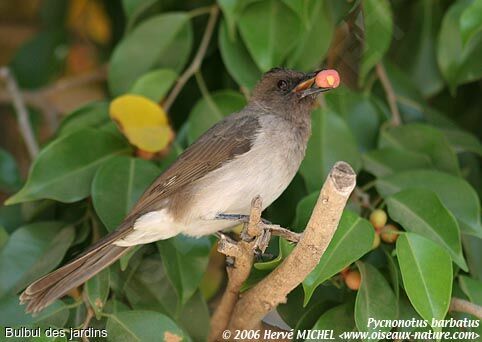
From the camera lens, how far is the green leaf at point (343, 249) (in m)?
2.54

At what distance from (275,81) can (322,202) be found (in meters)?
1.02

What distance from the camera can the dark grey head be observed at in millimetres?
3098

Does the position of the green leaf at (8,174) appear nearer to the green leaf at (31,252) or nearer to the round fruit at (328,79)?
the green leaf at (31,252)

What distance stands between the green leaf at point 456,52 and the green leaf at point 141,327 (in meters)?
1.49

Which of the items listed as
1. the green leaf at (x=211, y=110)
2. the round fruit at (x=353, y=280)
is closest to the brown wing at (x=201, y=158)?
the green leaf at (x=211, y=110)

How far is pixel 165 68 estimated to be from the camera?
3447mm

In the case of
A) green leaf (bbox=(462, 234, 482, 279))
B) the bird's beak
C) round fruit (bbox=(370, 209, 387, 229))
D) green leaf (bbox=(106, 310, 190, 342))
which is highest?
the bird's beak

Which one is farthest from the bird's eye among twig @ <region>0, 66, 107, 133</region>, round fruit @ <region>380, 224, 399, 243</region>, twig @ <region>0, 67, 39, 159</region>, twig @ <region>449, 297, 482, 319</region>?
twig @ <region>0, 66, 107, 133</region>

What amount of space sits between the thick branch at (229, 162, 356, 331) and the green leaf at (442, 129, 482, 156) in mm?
1135

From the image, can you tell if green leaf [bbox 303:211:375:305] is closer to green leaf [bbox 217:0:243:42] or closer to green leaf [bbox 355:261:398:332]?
green leaf [bbox 355:261:398:332]

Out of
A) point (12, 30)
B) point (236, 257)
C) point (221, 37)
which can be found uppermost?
point (221, 37)

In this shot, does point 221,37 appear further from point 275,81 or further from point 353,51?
point 353,51

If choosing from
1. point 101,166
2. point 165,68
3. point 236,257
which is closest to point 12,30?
point 165,68

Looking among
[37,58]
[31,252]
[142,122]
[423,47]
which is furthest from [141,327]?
[37,58]
